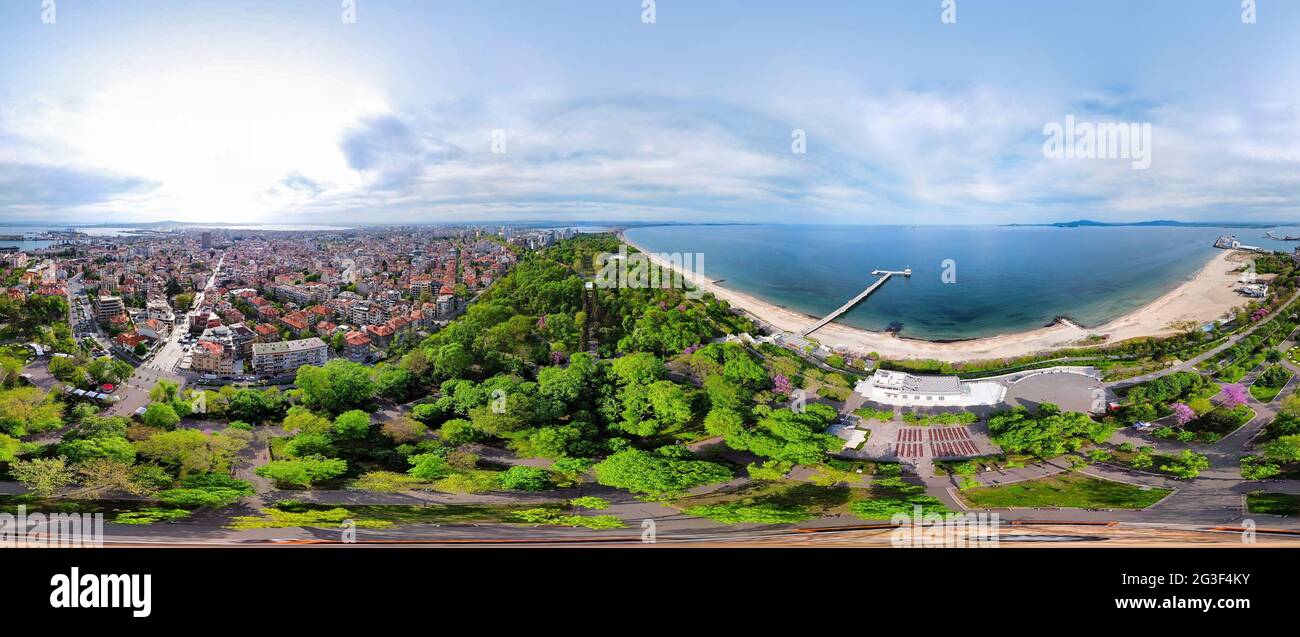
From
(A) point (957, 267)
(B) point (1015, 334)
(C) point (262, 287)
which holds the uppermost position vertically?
(A) point (957, 267)

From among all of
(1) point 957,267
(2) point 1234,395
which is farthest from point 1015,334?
(2) point 1234,395

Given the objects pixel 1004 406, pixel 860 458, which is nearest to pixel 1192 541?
pixel 1004 406

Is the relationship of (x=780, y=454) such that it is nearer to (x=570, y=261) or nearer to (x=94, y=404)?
(x=570, y=261)

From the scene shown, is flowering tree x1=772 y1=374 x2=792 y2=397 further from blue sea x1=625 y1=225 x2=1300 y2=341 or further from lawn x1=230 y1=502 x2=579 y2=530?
lawn x1=230 y1=502 x2=579 y2=530

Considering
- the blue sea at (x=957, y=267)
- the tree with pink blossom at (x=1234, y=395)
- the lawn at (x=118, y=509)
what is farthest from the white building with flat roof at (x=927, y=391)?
the lawn at (x=118, y=509)

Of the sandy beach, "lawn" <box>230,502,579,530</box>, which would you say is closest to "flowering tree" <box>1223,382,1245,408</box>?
the sandy beach

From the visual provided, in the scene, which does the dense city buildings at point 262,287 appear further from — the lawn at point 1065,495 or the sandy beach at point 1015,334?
the lawn at point 1065,495

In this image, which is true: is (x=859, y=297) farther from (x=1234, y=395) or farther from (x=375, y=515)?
(x=375, y=515)
